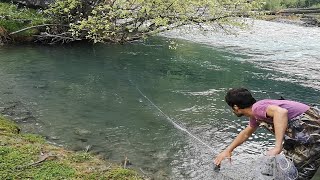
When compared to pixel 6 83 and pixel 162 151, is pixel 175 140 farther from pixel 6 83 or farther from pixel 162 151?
pixel 6 83

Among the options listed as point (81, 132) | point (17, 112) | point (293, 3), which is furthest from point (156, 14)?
point (293, 3)

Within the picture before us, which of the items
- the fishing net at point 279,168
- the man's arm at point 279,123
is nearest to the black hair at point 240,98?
the man's arm at point 279,123

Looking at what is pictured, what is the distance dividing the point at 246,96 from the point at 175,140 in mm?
4365

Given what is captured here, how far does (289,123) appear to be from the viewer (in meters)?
5.04

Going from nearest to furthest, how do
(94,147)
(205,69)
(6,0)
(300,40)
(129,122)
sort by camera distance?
(94,147) < (129,122) < (205,69) < (6,0) < (300,40)

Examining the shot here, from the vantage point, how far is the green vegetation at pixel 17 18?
1994 centimetres

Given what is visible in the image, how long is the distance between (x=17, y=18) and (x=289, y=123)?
18.2 m

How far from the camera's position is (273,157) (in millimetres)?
4895

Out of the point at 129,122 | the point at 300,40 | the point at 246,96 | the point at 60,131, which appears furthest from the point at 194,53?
the point at 246,96

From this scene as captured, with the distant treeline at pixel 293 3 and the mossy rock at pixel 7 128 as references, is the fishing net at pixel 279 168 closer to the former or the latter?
the mossy rock at pixel 7 128

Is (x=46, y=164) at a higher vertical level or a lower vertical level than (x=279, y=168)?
lower

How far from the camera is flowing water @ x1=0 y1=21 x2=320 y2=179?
8391mm

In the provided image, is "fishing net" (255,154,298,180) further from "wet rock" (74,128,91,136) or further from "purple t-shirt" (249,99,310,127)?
"wet rock" (74,128,91,136)

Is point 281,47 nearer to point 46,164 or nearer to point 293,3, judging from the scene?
point 46,164
